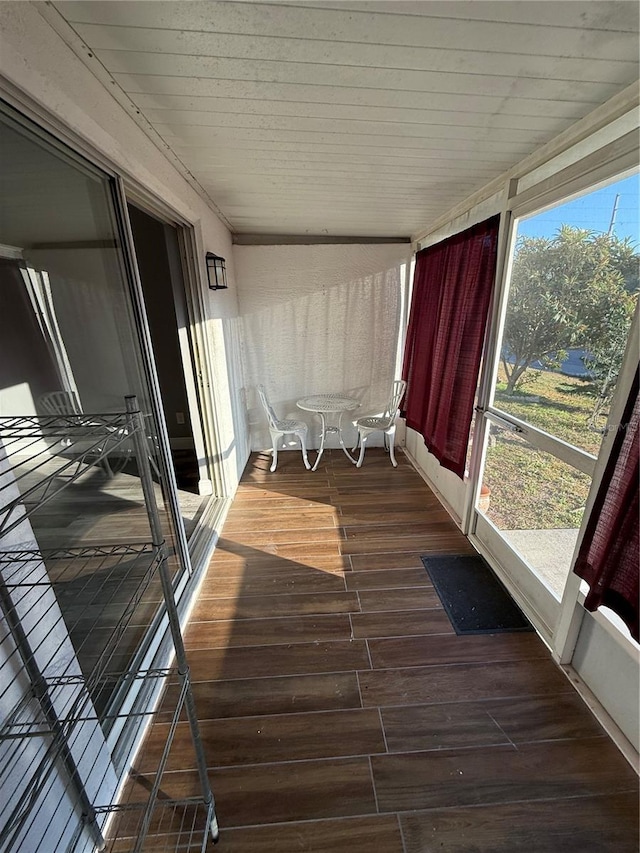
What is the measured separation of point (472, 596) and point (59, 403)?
2138mm

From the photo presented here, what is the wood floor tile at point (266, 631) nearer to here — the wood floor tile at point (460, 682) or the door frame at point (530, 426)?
the wood floor tile at point (460, 682)

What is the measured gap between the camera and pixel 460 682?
1.47 m

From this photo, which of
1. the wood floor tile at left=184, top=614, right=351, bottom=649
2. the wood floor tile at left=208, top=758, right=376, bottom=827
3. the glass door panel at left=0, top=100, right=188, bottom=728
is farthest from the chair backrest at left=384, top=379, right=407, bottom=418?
the wood floor tile at left=208, top=758, right=376, bottom=827

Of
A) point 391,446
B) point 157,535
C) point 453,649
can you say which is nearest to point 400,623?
point 453,649

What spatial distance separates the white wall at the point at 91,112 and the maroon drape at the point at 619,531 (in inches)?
75.4

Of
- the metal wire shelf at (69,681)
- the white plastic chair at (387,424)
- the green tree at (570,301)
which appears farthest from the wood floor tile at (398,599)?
the white plastic chair at (387,424)

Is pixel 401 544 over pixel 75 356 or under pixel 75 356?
under

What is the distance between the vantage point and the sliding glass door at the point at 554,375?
1.33 meters

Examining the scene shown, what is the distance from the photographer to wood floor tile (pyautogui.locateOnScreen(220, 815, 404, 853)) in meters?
1.02

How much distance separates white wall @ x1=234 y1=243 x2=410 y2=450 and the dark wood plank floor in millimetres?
2103

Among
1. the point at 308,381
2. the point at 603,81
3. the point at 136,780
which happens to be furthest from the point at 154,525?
the point at 308,381

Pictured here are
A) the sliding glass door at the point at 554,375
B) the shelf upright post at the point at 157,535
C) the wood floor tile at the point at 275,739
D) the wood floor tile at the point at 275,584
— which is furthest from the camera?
the wood floor tile at the point at 275,584

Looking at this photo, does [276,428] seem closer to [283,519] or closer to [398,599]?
[283,519]

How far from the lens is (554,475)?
1665mm
